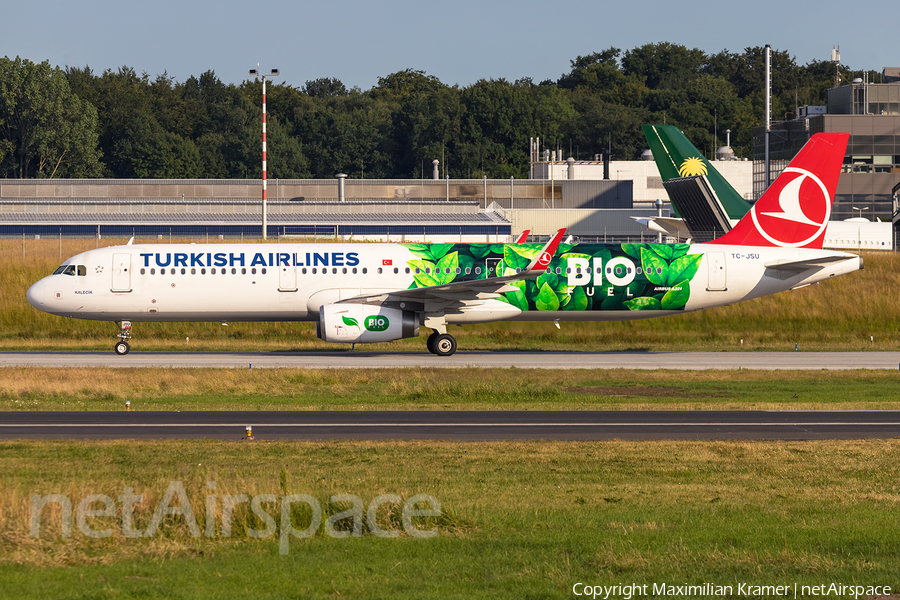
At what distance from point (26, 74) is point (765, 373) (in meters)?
116

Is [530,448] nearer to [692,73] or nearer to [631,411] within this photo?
[631,411]

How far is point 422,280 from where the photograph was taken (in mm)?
38750

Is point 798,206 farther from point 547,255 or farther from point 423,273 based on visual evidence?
point 423,273

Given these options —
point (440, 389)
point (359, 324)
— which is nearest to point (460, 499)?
point (440, 389)

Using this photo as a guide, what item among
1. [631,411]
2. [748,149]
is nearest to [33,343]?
[631,411]

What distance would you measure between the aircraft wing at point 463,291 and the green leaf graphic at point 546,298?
1.02 meters

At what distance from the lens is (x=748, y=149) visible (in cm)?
14712

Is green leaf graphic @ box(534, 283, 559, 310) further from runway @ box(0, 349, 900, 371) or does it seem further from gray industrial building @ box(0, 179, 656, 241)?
gray industrial building @ box(0, 179, 656, 241)

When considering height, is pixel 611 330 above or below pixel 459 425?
below

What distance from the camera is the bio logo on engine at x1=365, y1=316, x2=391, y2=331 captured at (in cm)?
3672

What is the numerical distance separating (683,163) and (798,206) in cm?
1520

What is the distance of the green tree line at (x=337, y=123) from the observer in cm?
12488

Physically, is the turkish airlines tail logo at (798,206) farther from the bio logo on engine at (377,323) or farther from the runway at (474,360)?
the bio logo on engine at (377,323)

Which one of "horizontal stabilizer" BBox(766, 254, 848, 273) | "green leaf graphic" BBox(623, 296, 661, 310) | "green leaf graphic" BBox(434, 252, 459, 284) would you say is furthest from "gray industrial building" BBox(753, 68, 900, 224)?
"green leaf graphic" BBox(434, 252, 459, 284)
